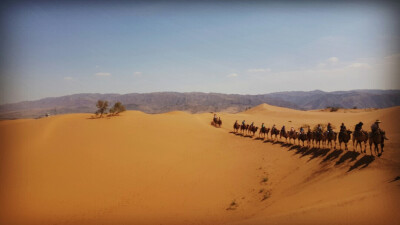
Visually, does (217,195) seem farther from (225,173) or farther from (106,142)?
(106,142)

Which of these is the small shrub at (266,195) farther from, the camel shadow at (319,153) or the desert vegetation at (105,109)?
the desert vegetation at (105,109)

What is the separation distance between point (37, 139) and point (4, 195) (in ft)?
27.1

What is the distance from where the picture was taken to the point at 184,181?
1520 centimetres

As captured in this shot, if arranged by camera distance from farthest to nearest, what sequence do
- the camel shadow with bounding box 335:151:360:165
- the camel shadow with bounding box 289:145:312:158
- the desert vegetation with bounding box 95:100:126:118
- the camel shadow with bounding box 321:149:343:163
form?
the desert vegetation with bounding box 95:100:126:118, the camel shadow with bounding box 289:145:312:158, the camel shadow with bounding box 321:149:343:163, the camel shadow with bounding box 335:151:360:165

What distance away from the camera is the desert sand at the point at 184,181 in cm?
877

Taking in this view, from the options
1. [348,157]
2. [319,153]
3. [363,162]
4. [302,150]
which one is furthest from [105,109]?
[363,162]

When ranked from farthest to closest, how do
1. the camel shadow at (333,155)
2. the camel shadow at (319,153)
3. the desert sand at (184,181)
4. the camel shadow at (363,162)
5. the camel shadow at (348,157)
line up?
the camel shadow at (319,153) → the camel shadow at (333,155) → the camel shadow at (348,157) → the camel shadow at (363,162) → the desert sand at (184,181)

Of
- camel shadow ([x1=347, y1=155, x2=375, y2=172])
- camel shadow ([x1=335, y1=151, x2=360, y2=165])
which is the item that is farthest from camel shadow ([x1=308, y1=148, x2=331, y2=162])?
camel shadow ([x1=347, y1=155, x2=375, y2=172])

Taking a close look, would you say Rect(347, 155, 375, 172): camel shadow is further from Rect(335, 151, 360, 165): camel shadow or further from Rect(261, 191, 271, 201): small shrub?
Rect(261, 191, 271, 201): small shrub

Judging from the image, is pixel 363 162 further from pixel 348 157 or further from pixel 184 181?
pixel 184 181

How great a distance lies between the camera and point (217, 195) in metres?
13.3

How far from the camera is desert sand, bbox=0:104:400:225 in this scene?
8.77 m

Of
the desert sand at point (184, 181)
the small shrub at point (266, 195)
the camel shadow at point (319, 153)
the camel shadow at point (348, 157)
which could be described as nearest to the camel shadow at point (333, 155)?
the desert sand at point (184, 181)

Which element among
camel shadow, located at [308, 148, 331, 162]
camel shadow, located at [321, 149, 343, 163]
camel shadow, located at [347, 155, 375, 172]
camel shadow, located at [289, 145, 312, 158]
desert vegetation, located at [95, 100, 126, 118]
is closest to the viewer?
camel shadow, located at [347, 155, 375, 172]
